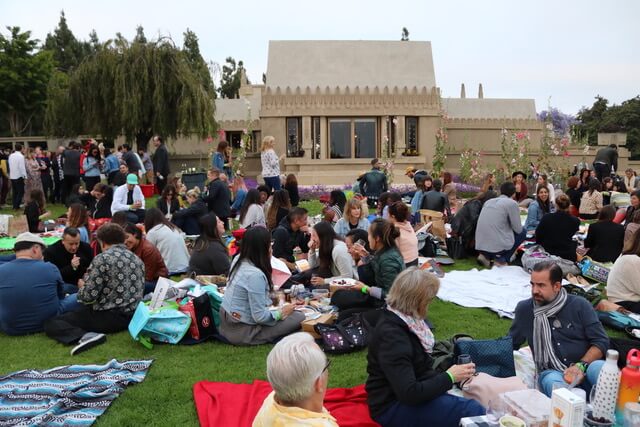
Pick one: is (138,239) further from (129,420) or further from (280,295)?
(129,420)

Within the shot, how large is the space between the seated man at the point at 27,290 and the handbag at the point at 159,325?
1.01m

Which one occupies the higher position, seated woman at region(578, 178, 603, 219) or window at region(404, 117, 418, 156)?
window at region(404, 117, 418, 156)

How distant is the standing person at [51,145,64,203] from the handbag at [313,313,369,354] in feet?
40.6

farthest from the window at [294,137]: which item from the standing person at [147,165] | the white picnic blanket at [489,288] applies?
the white picnic blanket at [489,288]

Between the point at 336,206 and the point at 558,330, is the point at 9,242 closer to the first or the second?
the point at 336,206

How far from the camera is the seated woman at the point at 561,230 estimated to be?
26.8 ft

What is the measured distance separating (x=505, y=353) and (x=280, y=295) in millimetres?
2895

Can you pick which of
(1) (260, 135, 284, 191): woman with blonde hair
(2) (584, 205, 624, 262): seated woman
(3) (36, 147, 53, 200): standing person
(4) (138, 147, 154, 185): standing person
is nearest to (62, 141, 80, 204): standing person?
(3) (36, 147, 53, 200): standing person

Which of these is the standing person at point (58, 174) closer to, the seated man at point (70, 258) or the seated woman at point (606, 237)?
the seated man at point (70, 258)

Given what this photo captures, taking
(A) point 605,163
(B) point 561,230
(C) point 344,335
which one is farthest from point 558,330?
(A) point 605,163

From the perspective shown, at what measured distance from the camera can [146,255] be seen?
7.13 metres

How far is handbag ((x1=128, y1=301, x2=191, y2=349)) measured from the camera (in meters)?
5.55

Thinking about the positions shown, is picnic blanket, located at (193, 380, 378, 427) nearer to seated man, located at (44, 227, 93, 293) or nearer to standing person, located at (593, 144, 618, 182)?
seated man, located at (44, 227, 93, 293)

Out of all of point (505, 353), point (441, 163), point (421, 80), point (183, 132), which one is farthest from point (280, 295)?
point (421, 80)
